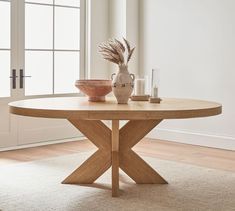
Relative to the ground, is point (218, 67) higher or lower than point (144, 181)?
higher

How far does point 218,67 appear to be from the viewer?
5.45 metres

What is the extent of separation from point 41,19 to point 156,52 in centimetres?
146

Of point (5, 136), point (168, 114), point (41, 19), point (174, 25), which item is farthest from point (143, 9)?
point (168, 114)

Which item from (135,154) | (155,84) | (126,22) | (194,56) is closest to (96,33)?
(126,22)

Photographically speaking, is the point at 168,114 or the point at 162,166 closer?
the point at 168,114

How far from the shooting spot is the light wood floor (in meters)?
4.74

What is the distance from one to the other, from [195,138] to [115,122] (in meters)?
2.38

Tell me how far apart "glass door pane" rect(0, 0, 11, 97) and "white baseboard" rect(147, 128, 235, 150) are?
6.39 feet

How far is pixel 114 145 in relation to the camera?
355cm

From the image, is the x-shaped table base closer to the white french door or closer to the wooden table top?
the wooden table top

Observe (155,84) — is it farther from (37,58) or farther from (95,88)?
(37,58)

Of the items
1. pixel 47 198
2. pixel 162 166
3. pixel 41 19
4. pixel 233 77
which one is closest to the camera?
pixel 47 198

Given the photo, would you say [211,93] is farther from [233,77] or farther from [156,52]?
[156,52]

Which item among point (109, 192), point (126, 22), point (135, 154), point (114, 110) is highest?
point (126, 22)
